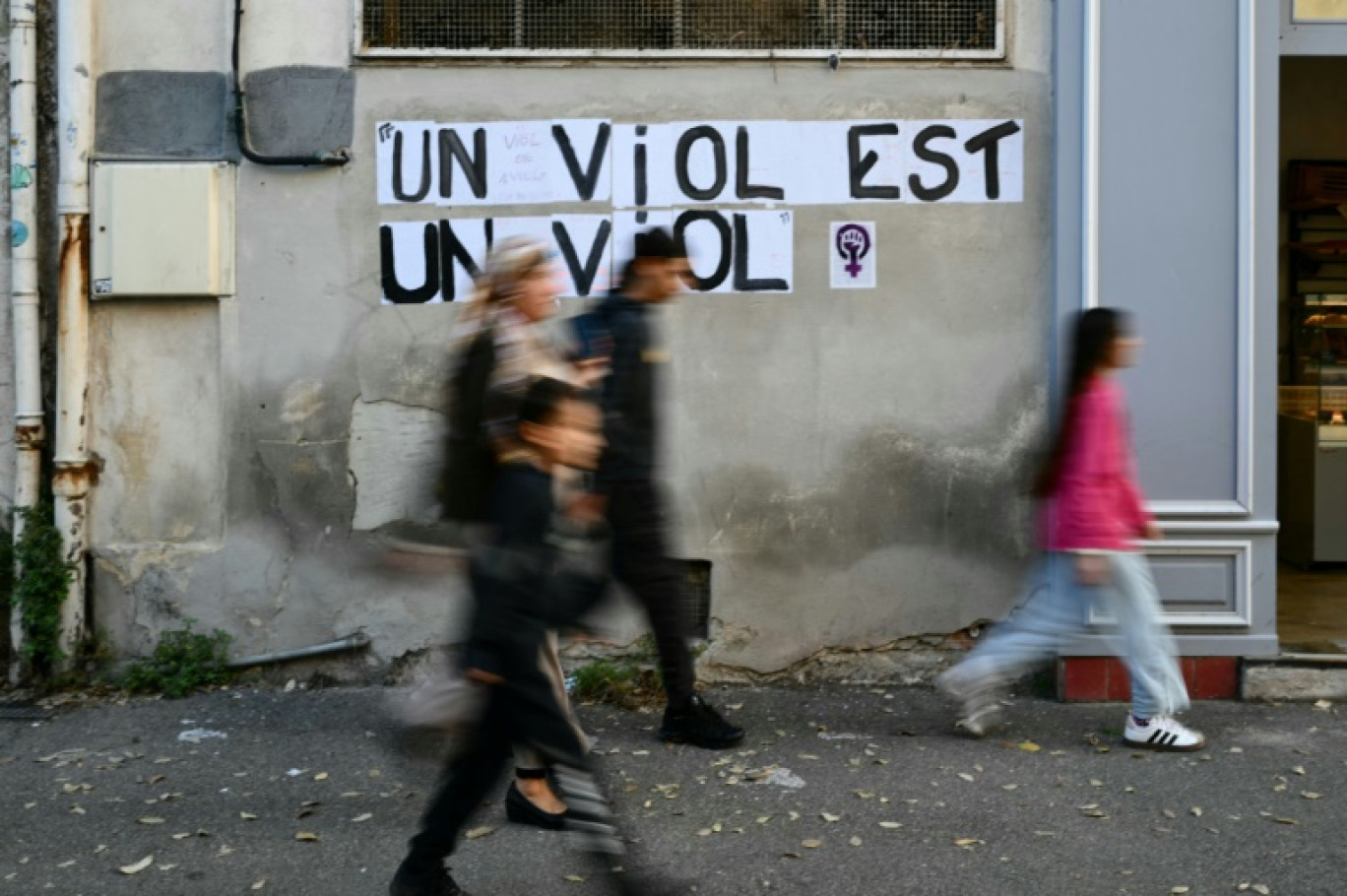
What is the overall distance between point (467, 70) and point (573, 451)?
11.0ft

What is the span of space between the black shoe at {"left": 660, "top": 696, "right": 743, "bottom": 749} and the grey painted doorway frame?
1706 mm

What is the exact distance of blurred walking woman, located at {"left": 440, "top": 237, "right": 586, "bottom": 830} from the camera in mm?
4484

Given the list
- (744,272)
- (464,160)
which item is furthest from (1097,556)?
(464,160)

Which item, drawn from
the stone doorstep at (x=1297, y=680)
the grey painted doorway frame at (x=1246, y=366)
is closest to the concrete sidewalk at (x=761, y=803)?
the stone doorstep at (x=1297, y=680)

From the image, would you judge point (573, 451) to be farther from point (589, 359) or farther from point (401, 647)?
point (401, 647)

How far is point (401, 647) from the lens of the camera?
22.5ft

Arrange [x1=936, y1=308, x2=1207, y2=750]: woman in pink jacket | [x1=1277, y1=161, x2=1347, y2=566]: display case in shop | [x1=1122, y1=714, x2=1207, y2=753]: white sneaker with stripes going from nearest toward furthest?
[x1=936, y1=308, x2=1207, y2=750]: woman in pink jacket < [x1=1122, y1=714, x2=1207, y2=753]: white sneaker with stripes < [x1=1277, y1=161, x2=1347, y2=566]: display case in shop

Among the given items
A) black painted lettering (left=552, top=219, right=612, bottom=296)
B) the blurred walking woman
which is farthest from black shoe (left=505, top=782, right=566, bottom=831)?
black painted lettering (left=552, top=219, right=612, bottom=296)

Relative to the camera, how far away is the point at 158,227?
671cm

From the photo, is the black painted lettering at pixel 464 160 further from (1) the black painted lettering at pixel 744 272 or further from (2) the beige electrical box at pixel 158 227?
(1) the black painted lettering at pixel 744 272

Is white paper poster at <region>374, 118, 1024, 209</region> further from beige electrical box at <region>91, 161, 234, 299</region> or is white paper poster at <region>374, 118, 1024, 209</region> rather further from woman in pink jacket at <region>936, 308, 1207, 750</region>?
woman in pink jacket at <region>936, 308, 1207, 750</region>

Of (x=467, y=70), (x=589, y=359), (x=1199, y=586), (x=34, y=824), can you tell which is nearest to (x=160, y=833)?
(x=34, y=824)

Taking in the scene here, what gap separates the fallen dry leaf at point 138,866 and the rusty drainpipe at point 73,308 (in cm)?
218

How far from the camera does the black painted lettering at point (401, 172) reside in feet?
22.2
